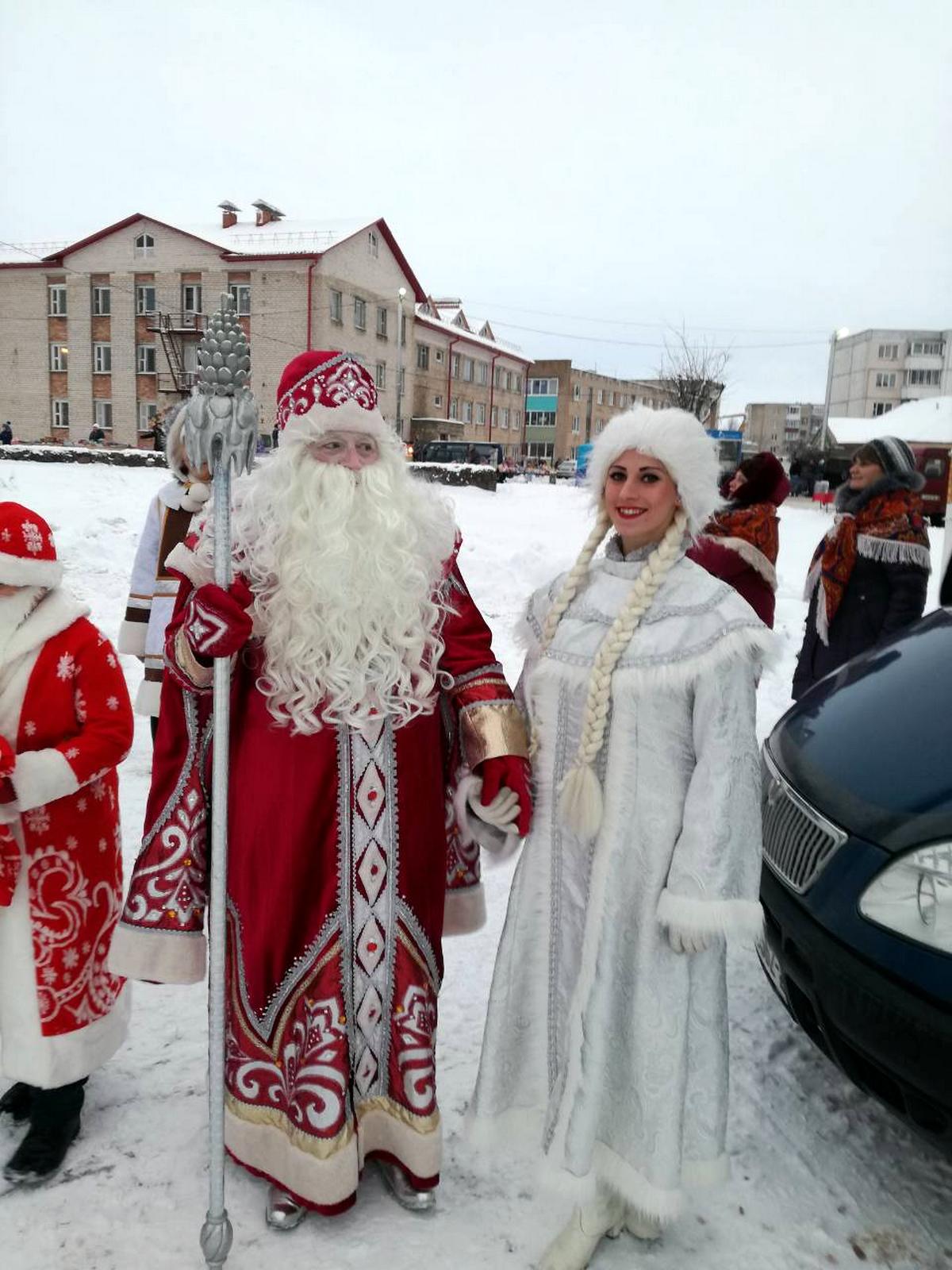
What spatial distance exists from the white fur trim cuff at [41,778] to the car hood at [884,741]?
2124 millimetres

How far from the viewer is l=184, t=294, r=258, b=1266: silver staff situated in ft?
6.47

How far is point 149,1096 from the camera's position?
2717mm

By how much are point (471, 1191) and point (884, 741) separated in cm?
176

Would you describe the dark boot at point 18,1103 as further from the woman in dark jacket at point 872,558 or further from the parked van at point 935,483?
the parked van at point 935,483

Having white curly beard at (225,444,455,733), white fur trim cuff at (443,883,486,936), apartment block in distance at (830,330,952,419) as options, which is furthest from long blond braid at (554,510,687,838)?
apartment block in distance at (830,330,952,419)

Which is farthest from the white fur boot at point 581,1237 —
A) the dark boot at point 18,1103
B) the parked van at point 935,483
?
the parked van at point 935,483

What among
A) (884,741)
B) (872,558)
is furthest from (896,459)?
(884,741)

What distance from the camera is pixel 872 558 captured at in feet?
15.4

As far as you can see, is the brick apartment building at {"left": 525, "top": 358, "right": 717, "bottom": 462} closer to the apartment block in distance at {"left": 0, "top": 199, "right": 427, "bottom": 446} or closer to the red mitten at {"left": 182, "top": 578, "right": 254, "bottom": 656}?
the apartment block in distance at {"left": 0, "top": 199, "right": 427, "bottom": 446}

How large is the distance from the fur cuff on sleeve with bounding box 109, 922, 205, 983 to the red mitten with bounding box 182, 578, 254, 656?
84cm

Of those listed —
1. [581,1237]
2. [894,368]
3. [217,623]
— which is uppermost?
[894,368]

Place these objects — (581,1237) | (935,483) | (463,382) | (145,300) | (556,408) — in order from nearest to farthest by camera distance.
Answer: (581,1237)
(935,483)
(145,300)
(463,382)
(556,408)

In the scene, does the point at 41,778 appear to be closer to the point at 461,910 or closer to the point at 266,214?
the point at 461,910

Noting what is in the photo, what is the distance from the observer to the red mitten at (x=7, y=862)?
7.54 ft
